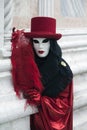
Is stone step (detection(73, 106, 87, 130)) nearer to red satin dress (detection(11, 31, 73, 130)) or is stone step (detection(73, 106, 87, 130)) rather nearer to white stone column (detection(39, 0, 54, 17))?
red satin dress (detection(11, 31, 73, 130))

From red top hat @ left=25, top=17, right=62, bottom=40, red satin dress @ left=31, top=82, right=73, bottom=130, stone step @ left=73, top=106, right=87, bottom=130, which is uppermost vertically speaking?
red top hat @ left=25, top=17, right=62, bottom=40

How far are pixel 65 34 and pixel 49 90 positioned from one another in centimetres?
64

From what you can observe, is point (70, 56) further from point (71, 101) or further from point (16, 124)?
point (16, 124)

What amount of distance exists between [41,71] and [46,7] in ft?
1.80

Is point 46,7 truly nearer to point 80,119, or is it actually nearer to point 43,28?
point 43,28

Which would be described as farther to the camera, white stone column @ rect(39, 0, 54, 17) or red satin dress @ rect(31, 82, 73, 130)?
white stone column @ rect(39, 0, 54, 17)

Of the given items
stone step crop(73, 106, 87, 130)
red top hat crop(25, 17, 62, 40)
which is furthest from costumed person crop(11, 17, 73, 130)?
stone step crop(73, 106, 87, 130)

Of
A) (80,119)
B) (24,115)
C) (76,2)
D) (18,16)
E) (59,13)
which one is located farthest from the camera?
(76,2)

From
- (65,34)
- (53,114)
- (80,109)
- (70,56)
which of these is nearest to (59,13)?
(65,34)

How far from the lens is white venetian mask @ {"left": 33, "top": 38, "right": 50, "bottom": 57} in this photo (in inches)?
71.4

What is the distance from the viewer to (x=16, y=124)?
183 centimetres

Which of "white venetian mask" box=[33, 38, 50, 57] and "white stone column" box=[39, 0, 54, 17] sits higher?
"white stone column" box=[39, 0, 54, 17]

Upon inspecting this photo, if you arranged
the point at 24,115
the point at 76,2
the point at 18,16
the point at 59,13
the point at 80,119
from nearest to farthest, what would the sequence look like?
1. the point at 24,115
2. the point at 18,16
3. the point at 80,119
4. the point at 59,13
5. the point at 76,2

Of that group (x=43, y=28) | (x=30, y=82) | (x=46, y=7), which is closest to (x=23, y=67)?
(x=30, y=82)
